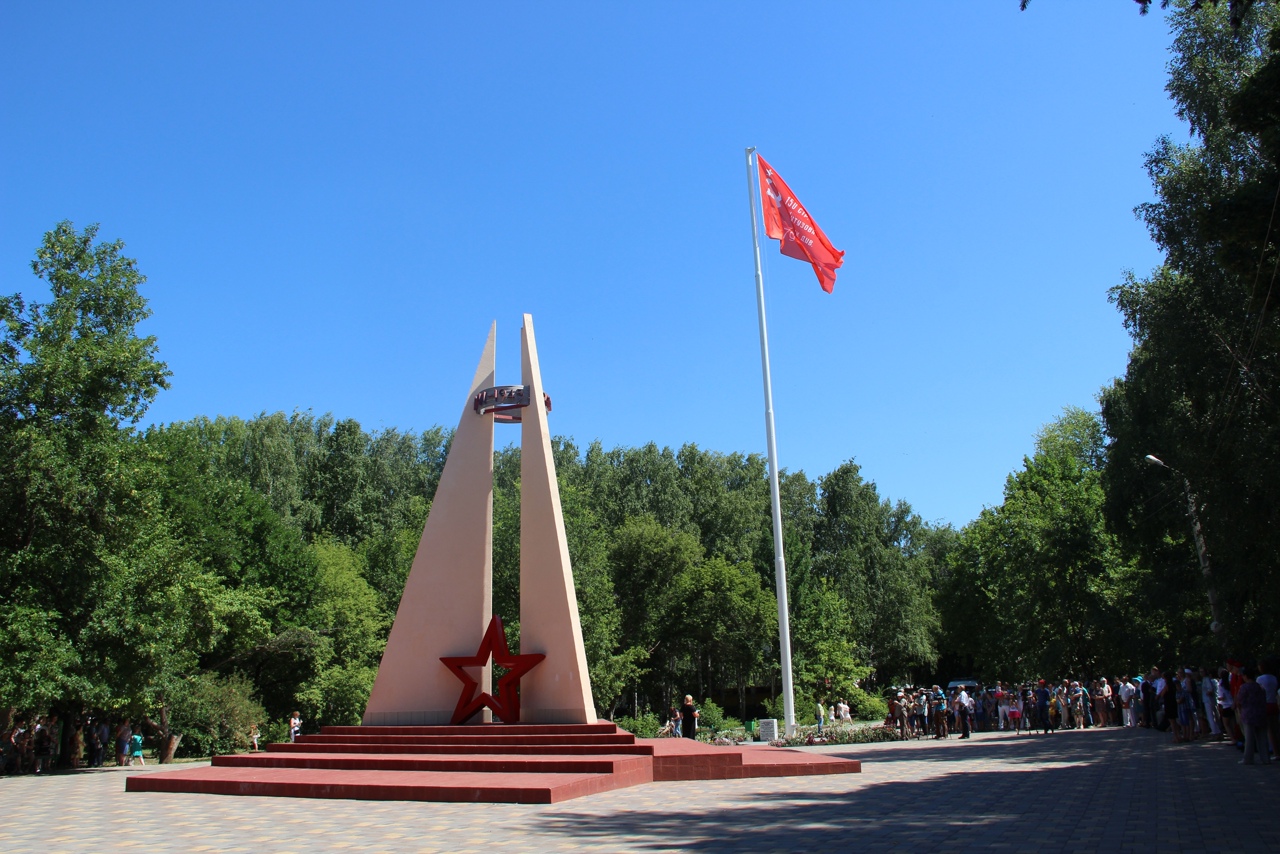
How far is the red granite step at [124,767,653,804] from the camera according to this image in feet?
33.8

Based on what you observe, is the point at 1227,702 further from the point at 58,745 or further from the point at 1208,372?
the point at 58,745

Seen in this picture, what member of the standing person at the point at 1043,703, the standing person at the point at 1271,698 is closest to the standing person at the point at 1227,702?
the standing person at the point at 1271,698

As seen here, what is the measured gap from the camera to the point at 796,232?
21422 millimetres

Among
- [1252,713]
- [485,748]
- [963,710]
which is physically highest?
[1252,713]

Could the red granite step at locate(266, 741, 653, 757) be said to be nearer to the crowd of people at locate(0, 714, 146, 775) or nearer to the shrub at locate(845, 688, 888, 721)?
the crowd of people at locate(0, 714, 146, 775)

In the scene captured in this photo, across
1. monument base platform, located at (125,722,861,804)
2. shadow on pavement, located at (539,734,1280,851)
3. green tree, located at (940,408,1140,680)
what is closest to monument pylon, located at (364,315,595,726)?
monument base platform, located at (125,722,861,804)

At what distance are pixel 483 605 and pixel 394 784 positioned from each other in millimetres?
4901

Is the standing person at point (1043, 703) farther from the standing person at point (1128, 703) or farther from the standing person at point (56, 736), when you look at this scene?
the standing person at point (56, 736)

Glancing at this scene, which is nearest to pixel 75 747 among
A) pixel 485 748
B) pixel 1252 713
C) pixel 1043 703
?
pixel 485 748

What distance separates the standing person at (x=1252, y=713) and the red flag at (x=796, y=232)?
473 inches

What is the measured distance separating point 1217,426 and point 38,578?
24.7 m

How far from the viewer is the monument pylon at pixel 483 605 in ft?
48.3

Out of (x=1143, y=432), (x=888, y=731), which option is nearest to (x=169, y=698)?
(x=888, y=731)

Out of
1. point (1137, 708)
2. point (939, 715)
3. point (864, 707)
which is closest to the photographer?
point (939, 715)
